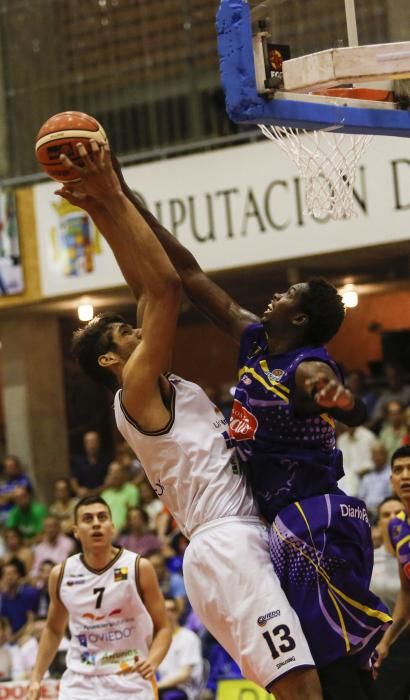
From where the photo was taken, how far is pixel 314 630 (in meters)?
5.25

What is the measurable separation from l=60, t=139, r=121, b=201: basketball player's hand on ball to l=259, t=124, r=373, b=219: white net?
2061 mm

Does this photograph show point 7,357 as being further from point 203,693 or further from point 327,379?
point 327,379

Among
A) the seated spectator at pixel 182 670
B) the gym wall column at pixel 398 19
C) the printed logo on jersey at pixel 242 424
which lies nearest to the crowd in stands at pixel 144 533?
the seated spectator at pixel 182 670

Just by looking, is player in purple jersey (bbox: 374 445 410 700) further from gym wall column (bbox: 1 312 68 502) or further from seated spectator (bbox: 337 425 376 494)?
gym wall column (bbox: 1 312 68 502)

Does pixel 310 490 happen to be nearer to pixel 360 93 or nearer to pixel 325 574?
pixel 325 574

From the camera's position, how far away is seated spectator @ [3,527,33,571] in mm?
15234

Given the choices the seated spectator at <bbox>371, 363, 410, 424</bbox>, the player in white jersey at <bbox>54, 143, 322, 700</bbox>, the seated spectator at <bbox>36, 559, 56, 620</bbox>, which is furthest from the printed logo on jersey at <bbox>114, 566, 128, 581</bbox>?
the seated spectator at <bbox>371, 363, 410, 424</bbox>

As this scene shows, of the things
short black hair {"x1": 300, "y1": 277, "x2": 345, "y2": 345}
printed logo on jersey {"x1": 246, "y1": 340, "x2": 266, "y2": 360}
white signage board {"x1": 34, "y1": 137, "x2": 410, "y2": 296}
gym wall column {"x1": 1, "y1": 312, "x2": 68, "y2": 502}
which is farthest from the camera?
gym wall column {"x1": 1, "y1": 312, "x2": 68, "y2": 502}

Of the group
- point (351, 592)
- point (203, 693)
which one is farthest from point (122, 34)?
point (351, 592)

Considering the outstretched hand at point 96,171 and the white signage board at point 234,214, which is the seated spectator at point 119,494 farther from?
the outstretched hand at point 96,171

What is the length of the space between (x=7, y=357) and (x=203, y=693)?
798cm

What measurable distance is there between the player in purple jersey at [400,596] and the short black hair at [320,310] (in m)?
2.32

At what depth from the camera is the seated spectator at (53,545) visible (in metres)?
14.8

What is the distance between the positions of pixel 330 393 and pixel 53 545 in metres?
10.8
